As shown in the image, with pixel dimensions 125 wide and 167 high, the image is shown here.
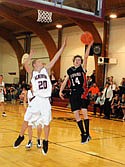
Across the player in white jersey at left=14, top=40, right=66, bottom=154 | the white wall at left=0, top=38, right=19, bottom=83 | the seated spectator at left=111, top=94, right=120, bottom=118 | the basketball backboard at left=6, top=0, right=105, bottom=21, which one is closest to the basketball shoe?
the player in white jersey at left=14, top=40, right=66, bottom=154


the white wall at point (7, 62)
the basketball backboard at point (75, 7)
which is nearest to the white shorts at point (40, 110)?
the basketball backboard at point (75, 7)

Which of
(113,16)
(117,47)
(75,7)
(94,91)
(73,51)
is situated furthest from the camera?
(73,51)

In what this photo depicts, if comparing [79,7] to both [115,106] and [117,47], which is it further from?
[117,47]

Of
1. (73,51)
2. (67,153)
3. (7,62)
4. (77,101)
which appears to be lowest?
(67,153)

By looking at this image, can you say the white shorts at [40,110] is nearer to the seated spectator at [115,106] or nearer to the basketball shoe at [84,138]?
the basketball shoe at [84,138]

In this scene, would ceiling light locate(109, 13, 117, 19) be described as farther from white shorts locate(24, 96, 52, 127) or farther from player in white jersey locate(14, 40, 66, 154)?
white shorts locate(24, 96, 52, 127)

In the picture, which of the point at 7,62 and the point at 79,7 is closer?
the point at 79,7

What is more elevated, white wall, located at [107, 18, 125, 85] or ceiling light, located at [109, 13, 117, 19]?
ceiling light, located at [109, 13, 117, 19]

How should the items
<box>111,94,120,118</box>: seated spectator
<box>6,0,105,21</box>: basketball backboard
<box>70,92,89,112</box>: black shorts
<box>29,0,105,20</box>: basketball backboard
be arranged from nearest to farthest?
<box>70,92,89,112</box>: black shorts, <box>6,0,105,21</box>: basketball backboard, <box>29,0,105,20</box>: basketball backboard, <box>111,94,120,118</box>: seated spectator

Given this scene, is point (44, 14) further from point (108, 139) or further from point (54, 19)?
point (108, 139)

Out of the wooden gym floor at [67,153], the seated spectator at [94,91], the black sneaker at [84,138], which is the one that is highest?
the seated spectator at [94,91]

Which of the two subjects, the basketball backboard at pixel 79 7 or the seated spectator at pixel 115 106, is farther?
the seated spectator at pixel 115 106

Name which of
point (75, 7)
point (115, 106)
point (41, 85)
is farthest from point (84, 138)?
point (115, 106)

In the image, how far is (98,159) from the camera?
598 cm
